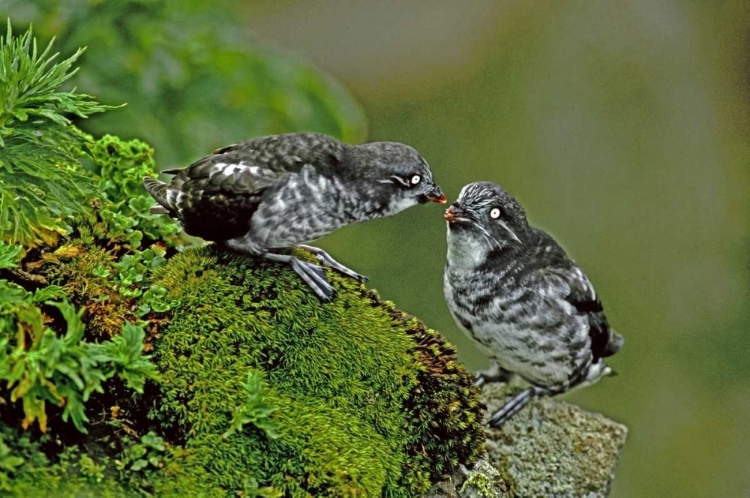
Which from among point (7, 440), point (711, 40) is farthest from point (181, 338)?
point (711, 40)

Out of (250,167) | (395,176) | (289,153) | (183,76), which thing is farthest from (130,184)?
(183,76)

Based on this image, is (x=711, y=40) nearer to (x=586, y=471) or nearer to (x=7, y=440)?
(x=586, y=471)

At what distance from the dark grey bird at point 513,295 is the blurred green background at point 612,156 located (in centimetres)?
497

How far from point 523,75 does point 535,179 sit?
155 cm

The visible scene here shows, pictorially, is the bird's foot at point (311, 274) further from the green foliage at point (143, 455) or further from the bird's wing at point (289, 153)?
the green foliage at point (143, 455)

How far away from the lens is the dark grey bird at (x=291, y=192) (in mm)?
4523

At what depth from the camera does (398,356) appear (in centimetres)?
433

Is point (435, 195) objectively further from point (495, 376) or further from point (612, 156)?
point (612, 156)

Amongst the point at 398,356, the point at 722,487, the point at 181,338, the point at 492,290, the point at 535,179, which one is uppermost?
the point at 535,179

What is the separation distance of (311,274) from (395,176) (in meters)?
0.73

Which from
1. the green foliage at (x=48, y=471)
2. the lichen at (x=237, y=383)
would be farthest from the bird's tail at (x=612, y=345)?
the green foliage at (x=48, y=471)

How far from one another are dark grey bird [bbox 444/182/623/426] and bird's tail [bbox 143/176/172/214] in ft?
5.38

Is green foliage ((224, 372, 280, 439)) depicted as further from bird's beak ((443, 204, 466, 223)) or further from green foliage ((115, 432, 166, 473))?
bird's beak ((443, 204, 466, 223))

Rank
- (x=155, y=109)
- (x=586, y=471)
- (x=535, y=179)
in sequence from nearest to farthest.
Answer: (x=586, y=471)
(x=155, y=109)
(x=535, y=179)
